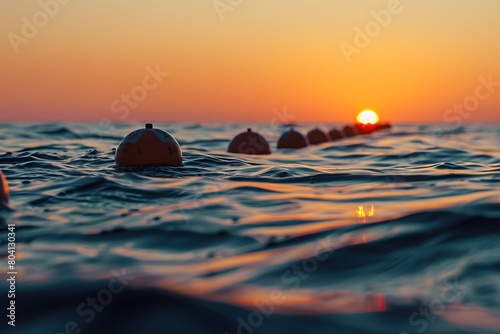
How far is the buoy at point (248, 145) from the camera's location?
20.7m

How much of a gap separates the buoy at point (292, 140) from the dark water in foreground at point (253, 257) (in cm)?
1353

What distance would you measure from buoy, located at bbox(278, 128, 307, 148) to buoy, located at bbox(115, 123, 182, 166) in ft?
39.3

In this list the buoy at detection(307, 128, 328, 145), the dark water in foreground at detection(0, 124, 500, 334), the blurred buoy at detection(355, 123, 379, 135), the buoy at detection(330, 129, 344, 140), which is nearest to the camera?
the dark water in foreground at detection(0, 124, 500, 334)

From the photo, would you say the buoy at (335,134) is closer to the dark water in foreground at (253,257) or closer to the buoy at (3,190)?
the dark water in foreground at (253,257)

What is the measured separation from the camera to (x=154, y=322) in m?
5.05

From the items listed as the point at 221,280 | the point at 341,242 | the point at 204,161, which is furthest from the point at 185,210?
the point at 204,161

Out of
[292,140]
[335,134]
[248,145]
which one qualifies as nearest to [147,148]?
[248,145]

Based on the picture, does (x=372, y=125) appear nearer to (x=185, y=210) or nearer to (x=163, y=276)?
(x=185, y=210)

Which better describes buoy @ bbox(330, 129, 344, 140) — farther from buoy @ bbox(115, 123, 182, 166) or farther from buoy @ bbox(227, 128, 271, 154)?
buoy @ bbox(115, 123, 182, 166)

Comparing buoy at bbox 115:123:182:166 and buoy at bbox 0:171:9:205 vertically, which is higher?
buoy at bbox 115:123:182:166

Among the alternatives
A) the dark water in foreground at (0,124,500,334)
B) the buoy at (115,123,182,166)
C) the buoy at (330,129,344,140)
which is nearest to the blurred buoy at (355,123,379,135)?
the buoy at (330,129,344,140)

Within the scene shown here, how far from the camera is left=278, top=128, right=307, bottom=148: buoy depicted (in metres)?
26.1

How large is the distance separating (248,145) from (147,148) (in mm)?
7132

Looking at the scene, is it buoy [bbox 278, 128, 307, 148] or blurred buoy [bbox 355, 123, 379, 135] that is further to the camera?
blurred buoy [bbox 355, 123, 379, 135]
